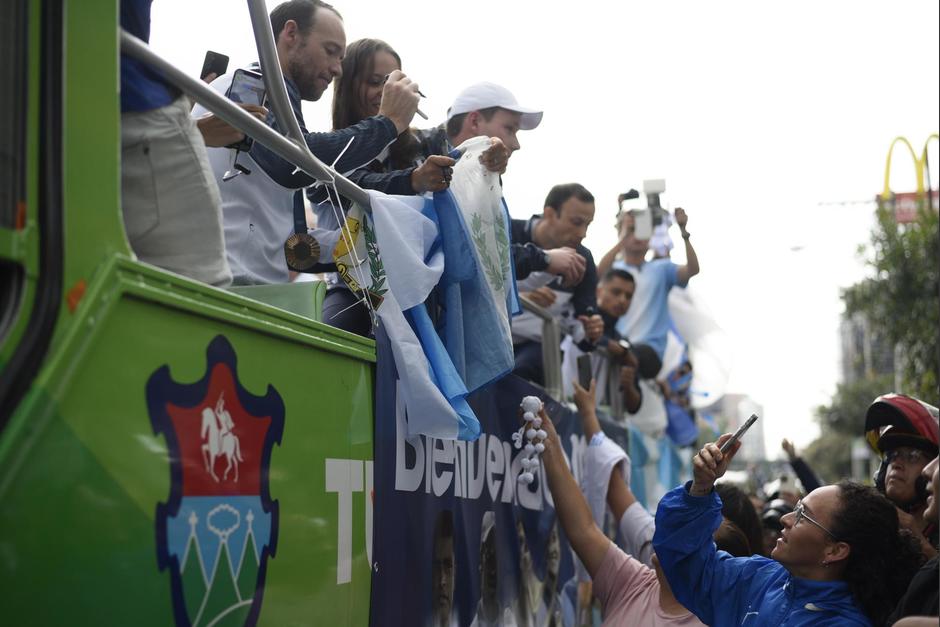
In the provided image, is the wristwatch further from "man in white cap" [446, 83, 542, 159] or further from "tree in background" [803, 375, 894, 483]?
"tree in background" [803, 375, 894, 483]

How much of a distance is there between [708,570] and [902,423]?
1185 mm

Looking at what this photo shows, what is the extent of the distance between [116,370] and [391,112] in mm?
1823

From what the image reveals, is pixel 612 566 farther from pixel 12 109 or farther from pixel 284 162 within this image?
pixel 12 109

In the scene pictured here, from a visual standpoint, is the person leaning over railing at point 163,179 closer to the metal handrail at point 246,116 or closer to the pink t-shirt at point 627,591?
the metal handrail at point 246,116

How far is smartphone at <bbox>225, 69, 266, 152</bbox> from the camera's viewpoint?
3.14 meters

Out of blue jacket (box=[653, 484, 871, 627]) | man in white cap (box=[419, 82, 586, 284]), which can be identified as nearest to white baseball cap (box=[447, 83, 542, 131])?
man in white cap (box=[419, 82, 586, 284])

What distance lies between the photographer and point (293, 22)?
12.9 ft

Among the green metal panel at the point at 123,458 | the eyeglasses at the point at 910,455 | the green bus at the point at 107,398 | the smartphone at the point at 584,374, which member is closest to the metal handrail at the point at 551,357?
the smartphone at the point at 584,374

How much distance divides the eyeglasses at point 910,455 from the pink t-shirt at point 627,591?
1044mm

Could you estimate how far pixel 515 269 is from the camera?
5.19 metres

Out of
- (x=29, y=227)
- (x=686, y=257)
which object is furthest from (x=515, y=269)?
(x=686, y=257)

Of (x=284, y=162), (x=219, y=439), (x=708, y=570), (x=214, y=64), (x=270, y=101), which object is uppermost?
(x=214, y=64)

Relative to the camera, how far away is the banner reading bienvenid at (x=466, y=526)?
11.3 ft

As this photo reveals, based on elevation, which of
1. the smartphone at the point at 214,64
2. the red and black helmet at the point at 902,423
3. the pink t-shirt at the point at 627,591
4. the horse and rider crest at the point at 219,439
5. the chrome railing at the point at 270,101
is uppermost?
the smartphone at the point at 214,64
